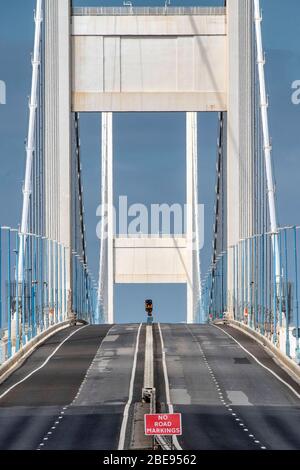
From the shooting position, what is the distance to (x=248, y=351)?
6700 cm

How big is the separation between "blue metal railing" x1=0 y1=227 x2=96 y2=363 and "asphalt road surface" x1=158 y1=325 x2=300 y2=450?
694 cm

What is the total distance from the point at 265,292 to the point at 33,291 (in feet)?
41.3

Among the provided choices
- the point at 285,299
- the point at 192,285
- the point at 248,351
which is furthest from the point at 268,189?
the point at 192,285

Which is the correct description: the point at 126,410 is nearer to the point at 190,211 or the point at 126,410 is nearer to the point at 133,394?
the point at 133,394

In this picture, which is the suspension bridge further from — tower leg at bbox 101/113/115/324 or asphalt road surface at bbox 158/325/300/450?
tower leg at bbox 101/113/115/324

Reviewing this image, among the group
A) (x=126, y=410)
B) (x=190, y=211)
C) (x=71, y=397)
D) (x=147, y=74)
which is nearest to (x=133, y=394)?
(x=71, y=397)

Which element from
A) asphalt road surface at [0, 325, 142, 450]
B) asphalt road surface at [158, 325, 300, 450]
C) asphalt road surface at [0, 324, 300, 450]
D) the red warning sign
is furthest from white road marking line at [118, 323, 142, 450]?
the red warning sign

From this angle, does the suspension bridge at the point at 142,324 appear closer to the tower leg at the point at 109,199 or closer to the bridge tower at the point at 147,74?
the bridge tower at the point at 147,74

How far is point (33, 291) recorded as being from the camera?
8038 cm

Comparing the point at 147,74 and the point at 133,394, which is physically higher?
the point at 147,74

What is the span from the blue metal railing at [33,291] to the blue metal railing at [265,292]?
11004 millimetres

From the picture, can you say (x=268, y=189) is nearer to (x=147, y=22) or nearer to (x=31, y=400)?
(x=147, y=22)

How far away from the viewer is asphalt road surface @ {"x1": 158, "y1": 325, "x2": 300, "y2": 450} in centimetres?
3859
